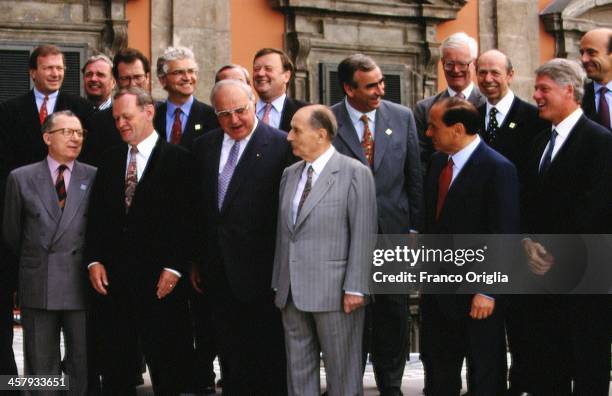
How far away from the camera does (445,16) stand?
16.0 metres

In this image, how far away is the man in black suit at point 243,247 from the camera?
6.34 metres

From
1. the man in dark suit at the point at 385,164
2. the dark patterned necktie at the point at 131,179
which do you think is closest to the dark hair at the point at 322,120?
the man in dark suit at the point at 385,164

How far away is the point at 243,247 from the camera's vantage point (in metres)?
6.33

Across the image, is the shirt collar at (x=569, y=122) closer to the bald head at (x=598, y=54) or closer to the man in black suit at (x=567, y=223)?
the man in black suit at (x=567, y=223)

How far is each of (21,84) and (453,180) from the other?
865cm

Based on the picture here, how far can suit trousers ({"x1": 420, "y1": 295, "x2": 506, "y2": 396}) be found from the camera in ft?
19.1

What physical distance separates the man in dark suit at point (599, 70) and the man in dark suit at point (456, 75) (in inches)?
29.0

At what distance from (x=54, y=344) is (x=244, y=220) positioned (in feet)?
4.39

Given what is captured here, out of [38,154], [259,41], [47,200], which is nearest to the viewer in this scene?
[47,200]

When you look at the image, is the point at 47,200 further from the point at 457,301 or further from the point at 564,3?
the point at 564,3

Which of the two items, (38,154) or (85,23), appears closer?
(38,154)

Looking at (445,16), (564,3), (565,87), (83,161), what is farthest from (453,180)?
(564,3)

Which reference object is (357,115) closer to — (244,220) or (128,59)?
(244,220)

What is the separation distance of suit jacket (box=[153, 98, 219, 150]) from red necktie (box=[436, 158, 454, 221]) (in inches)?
75.6
